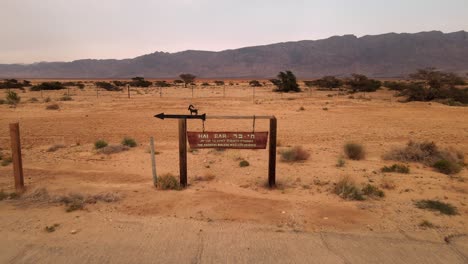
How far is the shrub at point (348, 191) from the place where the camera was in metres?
7.50

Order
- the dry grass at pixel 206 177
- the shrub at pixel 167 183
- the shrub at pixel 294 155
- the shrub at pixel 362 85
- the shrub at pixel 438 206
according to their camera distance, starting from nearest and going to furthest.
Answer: the shrub at pixel 438 206 < the shrub at pixel 167 183 < the dry grass at pixel 206 177 < the shrub at pixel 294 155 < the shrub at pixel 362 85

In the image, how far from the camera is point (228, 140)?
299 inches

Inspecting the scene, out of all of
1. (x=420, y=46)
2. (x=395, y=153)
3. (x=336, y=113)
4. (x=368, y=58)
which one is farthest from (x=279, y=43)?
(x=395, y=153)

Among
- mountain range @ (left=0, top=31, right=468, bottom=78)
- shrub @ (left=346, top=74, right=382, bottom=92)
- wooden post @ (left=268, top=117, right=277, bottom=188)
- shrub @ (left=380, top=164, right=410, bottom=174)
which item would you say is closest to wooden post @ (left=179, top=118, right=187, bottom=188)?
wooden post @ (left=268, top=117, right=277, bottom=188)

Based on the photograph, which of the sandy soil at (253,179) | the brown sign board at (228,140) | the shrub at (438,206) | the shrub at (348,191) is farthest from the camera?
the brown sign board at (228,140)

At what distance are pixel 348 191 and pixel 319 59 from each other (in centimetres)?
16371

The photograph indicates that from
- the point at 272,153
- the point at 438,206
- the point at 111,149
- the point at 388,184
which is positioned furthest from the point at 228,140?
the point at 111,149

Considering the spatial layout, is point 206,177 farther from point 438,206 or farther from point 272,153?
point 438,206

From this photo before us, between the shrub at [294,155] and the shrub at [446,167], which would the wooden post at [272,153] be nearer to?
the shrub at [294,155]

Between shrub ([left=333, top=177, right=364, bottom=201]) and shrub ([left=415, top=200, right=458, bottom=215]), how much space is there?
1.03 metres

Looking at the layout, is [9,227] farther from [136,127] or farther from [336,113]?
[336,113]

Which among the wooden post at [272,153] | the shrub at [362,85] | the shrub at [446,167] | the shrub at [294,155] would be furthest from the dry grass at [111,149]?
the shrub at [362,85]

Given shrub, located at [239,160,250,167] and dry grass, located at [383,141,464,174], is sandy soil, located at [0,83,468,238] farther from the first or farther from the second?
dry grass, located at [383,141,464,174]

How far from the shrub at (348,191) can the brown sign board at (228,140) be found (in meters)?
1.76
